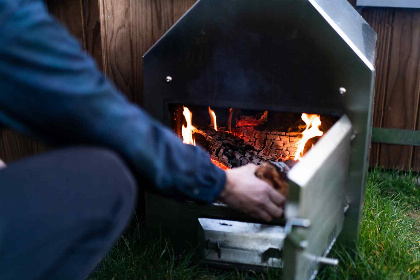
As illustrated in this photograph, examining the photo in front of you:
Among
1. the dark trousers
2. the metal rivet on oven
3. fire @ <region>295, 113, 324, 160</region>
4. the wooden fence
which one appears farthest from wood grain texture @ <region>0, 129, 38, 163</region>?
the metal rivet on oven

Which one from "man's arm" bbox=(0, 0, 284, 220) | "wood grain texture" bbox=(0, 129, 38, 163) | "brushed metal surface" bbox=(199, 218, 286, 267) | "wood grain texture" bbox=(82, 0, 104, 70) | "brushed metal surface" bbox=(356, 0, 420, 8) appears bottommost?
"brushed metal surface" bbox=(199, 218, 286, 267)

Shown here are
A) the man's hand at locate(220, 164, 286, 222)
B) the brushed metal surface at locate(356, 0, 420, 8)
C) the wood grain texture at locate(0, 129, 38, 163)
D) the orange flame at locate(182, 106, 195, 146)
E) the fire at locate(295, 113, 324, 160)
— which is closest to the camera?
the man's hand at locate(220, 164, 286, 222)

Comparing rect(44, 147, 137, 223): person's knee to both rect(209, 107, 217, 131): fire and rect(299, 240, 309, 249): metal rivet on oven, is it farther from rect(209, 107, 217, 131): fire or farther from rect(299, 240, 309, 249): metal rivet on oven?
rect(209, 107, 217, 131): fire

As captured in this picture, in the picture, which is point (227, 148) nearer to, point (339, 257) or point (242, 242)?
point (242, 242)

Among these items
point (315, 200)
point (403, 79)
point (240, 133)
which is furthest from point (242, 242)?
point (403, 79)

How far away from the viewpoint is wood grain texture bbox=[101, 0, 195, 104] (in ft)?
6.07

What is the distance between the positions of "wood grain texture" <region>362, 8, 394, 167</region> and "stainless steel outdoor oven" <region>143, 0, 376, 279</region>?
2.51ft

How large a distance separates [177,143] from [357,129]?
2.25 ft

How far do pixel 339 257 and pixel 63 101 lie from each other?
1.10 meters

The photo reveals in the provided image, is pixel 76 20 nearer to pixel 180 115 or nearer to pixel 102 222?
pixel 180 115

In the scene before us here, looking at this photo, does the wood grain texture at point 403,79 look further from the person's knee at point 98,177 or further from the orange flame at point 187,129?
the person's knee at point 98,177

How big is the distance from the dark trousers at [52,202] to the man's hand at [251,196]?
0.28 meters

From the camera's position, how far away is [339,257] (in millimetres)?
1626

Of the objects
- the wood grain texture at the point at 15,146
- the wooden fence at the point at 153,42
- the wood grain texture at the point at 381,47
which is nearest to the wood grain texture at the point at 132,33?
the wooden fence at the point at 153,42
